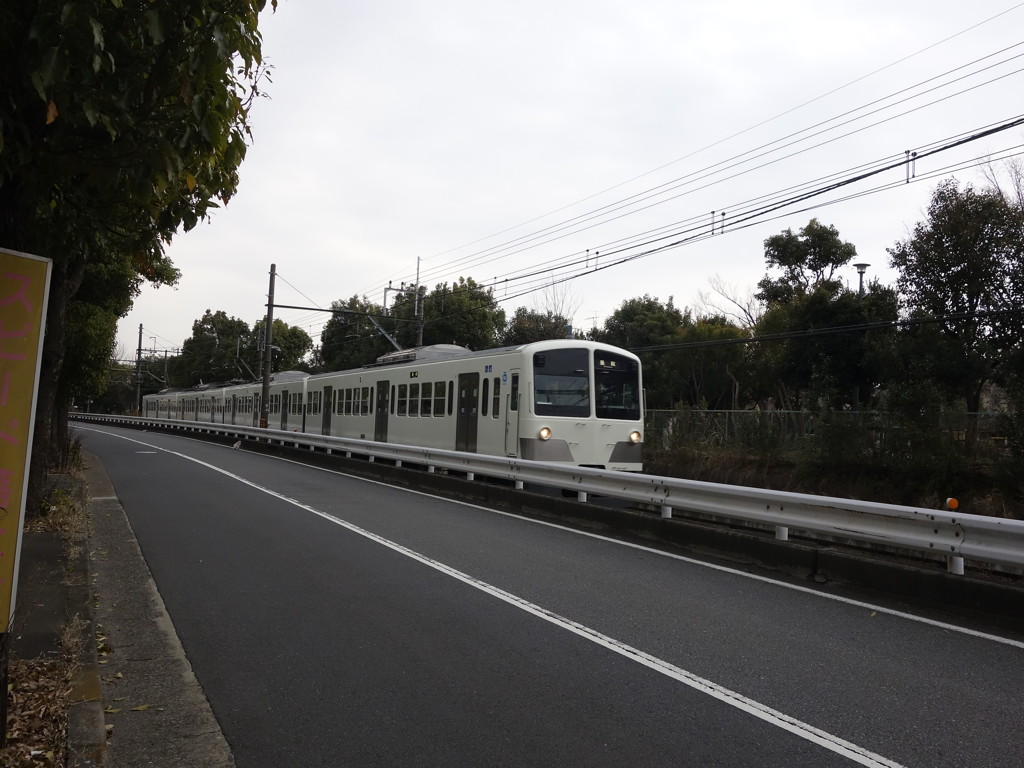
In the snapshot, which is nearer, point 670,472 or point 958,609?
point 958,609

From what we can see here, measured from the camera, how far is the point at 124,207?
5250 millimetres

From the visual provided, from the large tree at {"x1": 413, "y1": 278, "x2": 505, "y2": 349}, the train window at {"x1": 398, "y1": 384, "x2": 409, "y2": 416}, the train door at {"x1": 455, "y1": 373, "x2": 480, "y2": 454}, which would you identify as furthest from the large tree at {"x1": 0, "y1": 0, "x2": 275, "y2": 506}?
the large tree at {"x1": 413, "y1": 278, "x2": 505, "y2": 349}

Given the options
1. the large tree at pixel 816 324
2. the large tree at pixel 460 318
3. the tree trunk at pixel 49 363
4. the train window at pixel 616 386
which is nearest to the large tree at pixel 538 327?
the large tree at pixel 460 318

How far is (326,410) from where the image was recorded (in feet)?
99.6

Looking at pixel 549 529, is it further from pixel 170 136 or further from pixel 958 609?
pixel 170 136

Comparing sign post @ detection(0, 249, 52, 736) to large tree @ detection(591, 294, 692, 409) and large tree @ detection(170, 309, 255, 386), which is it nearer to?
large tree @ detection(591, 294, 692, 409)

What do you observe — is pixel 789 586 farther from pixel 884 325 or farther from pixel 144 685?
pixel 884 325

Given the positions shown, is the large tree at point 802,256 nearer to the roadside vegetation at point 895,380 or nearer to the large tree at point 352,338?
the roadside vegetation at point 895,380

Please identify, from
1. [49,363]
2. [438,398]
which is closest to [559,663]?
[49,363]

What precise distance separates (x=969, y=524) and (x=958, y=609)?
2.42 ft

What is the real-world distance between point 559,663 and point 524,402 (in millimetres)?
11166

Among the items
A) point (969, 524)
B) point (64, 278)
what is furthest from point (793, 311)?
point (64, 278)

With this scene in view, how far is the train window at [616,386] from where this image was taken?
17.2 metres

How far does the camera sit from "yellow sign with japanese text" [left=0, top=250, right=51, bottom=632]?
350 centimetres
